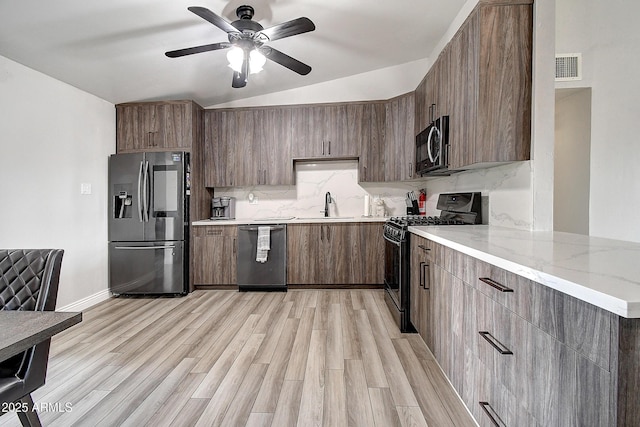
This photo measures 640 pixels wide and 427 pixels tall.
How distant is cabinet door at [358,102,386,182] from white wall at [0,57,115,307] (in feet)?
10.3

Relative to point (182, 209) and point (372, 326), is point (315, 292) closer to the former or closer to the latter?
point (372, 326)

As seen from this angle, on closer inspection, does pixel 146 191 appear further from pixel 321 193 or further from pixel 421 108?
pixel 421 108

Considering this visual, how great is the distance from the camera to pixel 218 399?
1.70 m

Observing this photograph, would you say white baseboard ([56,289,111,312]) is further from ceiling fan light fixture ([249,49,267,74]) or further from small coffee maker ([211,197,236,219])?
ceiling fan light fixture ([249,49,267,74])

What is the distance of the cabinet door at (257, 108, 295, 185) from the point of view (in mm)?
4047

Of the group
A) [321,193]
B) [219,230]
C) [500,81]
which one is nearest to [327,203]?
[321,193]

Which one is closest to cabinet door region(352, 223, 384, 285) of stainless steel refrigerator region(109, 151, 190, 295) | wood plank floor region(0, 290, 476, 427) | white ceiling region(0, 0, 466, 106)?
wood plank floor region(0, 290, 476, 427)

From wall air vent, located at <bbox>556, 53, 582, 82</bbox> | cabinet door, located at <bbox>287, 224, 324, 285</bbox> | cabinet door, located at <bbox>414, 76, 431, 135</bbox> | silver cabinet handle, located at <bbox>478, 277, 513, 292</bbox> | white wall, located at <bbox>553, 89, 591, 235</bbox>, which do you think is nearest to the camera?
silver cabinet handle, located at <bbox>478, 277, 513, 292</bbox>

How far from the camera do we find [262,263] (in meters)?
3.77

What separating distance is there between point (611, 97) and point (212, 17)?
A: 3473 millimetres

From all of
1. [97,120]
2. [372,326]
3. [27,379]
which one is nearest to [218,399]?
[27,379]

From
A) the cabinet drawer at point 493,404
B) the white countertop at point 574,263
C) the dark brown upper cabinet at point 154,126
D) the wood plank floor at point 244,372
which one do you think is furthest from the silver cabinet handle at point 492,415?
the dark brown upper cabinet at point 154,126

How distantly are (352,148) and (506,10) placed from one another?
225 cm

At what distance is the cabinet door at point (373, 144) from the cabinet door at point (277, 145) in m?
0.93
